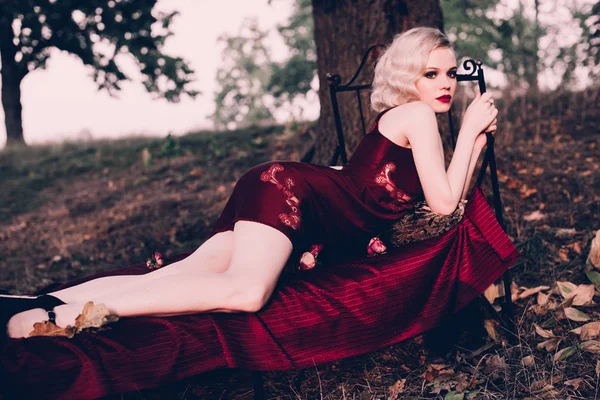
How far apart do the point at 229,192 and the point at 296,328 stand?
405 centimetres

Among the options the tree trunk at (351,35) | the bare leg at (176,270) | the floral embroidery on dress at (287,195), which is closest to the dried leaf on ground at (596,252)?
the floral embroidery on dress at (287,195)

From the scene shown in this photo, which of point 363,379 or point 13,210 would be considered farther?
point 13,210

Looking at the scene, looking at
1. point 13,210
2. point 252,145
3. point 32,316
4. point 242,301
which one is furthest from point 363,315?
point 13,210

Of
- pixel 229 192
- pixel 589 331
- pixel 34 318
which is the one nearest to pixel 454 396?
pixel 589 331

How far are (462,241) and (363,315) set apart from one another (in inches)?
24.5

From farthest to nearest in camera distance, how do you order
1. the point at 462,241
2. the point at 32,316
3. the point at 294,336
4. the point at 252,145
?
the point at 252,145, the point at 462,241, the point at 294,336, the point at 32,316

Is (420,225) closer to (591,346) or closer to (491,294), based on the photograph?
(491,294)

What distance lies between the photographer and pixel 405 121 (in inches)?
96.3

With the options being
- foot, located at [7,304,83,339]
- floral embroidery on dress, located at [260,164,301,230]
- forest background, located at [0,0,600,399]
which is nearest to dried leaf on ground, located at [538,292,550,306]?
forest background, located at [0,0,600,399]

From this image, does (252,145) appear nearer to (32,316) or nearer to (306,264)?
(306,264)

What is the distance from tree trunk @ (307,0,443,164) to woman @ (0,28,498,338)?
162 cm

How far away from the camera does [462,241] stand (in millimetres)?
2473

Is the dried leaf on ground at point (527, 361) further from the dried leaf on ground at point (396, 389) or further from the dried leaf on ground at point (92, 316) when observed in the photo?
the dried leaf on ground at point (92, 316)

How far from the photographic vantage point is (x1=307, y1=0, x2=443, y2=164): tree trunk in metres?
4.22
